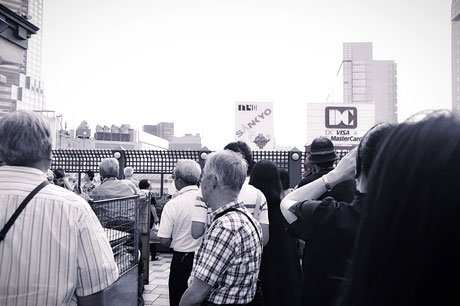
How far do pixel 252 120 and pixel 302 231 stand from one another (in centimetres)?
1345

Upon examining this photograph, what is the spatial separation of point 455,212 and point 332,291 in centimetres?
135

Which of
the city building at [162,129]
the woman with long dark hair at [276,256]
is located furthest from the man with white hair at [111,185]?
the city building at [162,129]

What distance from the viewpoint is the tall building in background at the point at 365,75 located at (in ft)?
351

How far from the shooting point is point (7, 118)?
1.75 meters

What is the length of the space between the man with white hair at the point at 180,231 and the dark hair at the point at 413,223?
282 centimetres

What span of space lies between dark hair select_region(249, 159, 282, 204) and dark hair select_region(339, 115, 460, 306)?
8.48 feet

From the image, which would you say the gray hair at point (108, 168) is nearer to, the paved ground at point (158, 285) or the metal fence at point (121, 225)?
the metal fence at point (121, 225)

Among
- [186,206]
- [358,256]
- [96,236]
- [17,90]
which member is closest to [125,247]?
[186,206]

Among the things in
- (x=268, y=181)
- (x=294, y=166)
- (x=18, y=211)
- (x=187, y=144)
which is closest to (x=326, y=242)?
(x=18, y=211)

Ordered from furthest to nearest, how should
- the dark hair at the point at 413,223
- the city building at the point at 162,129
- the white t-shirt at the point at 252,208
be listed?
the city building at the point at 162,129
the white t-shirt at the point at 252,208
the dark hair at the point at 413,223

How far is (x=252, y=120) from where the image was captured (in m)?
15.3

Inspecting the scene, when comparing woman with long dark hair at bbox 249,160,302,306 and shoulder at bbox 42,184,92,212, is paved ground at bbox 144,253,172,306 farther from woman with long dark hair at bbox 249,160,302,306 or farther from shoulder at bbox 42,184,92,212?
shoulder at bbox 42,184,92,212

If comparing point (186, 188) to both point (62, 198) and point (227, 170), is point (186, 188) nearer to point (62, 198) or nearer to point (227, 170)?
point (227, 170)

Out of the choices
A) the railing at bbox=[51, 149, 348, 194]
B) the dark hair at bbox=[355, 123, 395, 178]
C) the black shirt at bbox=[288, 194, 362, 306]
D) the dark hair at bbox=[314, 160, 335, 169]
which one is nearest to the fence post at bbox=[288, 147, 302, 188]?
the railing at bbox=[51, 149, 348, 194]
